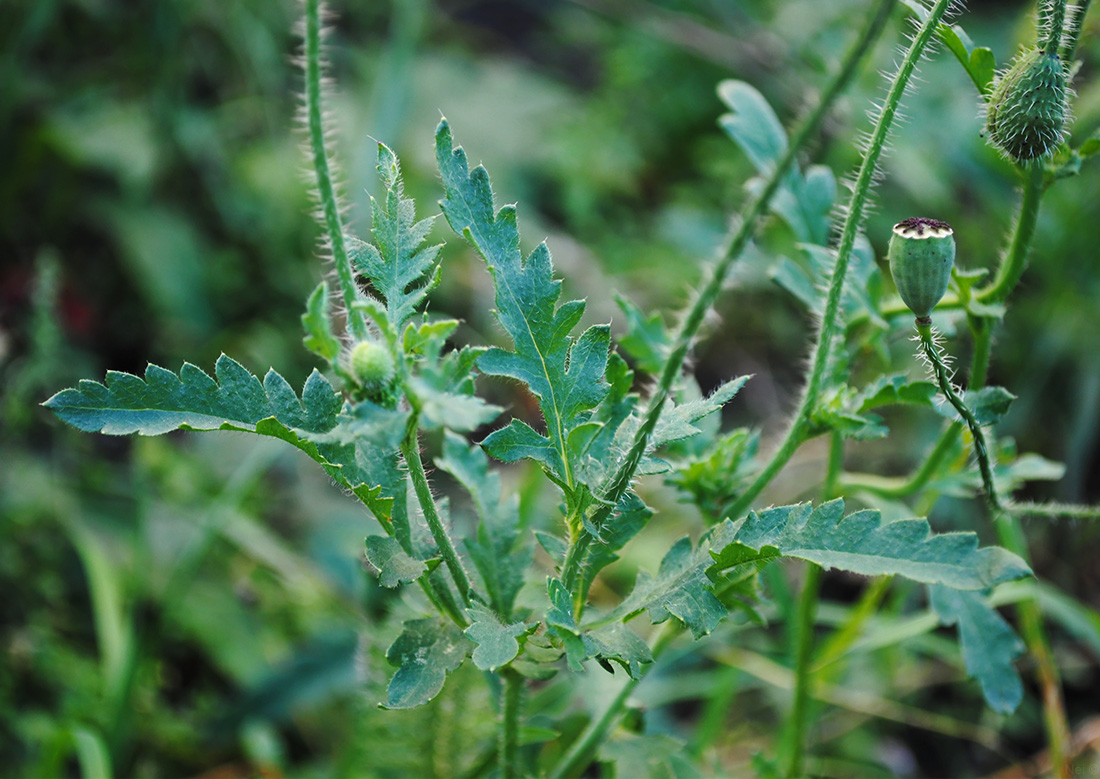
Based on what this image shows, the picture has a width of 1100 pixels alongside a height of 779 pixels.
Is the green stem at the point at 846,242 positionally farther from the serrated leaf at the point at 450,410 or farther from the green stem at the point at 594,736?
the serrated leaf at the point at 450,410

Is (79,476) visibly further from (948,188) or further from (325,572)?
(948,188)

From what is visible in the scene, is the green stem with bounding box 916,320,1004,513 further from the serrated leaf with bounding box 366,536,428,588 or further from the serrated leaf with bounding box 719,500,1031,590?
the serrated leaf with bounding box 366,536,428,588

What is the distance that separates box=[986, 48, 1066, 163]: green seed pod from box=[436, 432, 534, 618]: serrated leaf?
669mm

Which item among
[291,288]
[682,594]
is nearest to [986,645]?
[682,594]

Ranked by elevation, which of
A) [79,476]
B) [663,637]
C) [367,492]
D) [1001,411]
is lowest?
[79,476]

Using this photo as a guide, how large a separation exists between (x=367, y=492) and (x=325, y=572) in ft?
5.47

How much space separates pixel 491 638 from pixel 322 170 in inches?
20.1

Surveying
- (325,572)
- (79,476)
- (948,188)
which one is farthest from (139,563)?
(948,188)

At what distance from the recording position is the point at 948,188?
3375mm

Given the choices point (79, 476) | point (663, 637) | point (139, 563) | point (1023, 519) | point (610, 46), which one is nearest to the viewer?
point (663, 637)

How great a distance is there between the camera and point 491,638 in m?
0.87

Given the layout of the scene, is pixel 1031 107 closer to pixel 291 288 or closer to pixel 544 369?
pixel 544 369

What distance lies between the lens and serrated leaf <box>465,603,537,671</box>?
2.74 feet

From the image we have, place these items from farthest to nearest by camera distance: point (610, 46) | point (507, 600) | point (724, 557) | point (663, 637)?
point (610, 46), point (663, 637), point (507, 600), point (724, 557)
